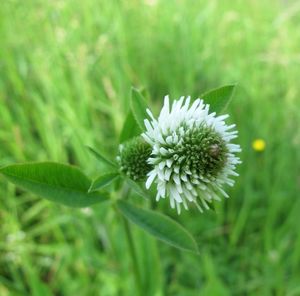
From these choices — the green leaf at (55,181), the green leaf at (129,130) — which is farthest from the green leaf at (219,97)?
the green leaf at (55,181)

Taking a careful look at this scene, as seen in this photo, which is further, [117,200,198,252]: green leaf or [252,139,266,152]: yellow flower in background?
[252,139,266,152]: yellow flower in background

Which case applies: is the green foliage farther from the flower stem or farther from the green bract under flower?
the flower stem

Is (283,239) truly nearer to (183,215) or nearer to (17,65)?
(183,215)

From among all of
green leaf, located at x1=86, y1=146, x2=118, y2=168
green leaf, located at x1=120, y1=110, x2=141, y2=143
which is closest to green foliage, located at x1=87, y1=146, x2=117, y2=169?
green leaf, located at x1=86, y1=146, x2=118, y2=168

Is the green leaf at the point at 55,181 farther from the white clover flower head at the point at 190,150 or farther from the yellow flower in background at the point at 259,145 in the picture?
the yellow flower in background at the point at 259,145

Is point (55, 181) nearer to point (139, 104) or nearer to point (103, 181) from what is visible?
point (103, 181)
